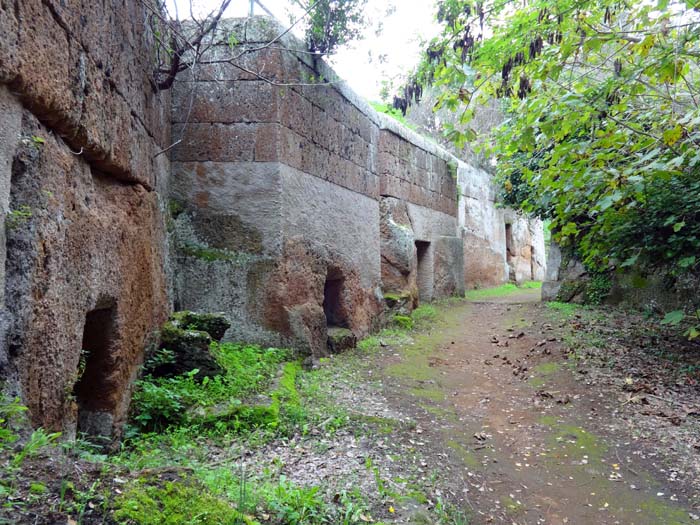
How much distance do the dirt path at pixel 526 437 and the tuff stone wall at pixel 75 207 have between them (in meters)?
2.55

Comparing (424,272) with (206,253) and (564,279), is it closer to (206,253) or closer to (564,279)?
(564,279)

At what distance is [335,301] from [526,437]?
3574 mm

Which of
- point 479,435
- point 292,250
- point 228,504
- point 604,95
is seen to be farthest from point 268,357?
point 604,95

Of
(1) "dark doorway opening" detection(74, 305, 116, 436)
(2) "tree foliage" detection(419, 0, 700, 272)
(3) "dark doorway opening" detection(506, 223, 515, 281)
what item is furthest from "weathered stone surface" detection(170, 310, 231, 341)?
(3) "dark doorway opening" detection(506, 223, 515, 281)

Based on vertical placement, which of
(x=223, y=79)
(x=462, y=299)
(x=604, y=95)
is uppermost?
(x=223, y=79)

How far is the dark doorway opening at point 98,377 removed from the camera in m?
3.35

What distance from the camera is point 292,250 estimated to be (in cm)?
587

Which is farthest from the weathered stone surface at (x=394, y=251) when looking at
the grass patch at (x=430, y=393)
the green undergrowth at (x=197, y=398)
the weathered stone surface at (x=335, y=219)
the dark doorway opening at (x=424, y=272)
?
the green undergrowth at (x=197, y=398)

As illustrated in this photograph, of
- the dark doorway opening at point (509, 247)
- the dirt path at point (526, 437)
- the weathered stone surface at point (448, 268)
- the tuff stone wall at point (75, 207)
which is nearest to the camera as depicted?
the tuff stone wall at point (75, 207)

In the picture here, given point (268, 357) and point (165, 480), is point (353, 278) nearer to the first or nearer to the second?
point (268, 357)

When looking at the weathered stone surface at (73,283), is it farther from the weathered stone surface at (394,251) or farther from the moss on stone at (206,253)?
the weathered stone surface at (394,251)

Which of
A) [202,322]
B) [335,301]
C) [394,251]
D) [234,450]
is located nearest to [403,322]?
[394,251]

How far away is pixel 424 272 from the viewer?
10.7 meters

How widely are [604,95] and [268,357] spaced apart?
4301 millimetres
